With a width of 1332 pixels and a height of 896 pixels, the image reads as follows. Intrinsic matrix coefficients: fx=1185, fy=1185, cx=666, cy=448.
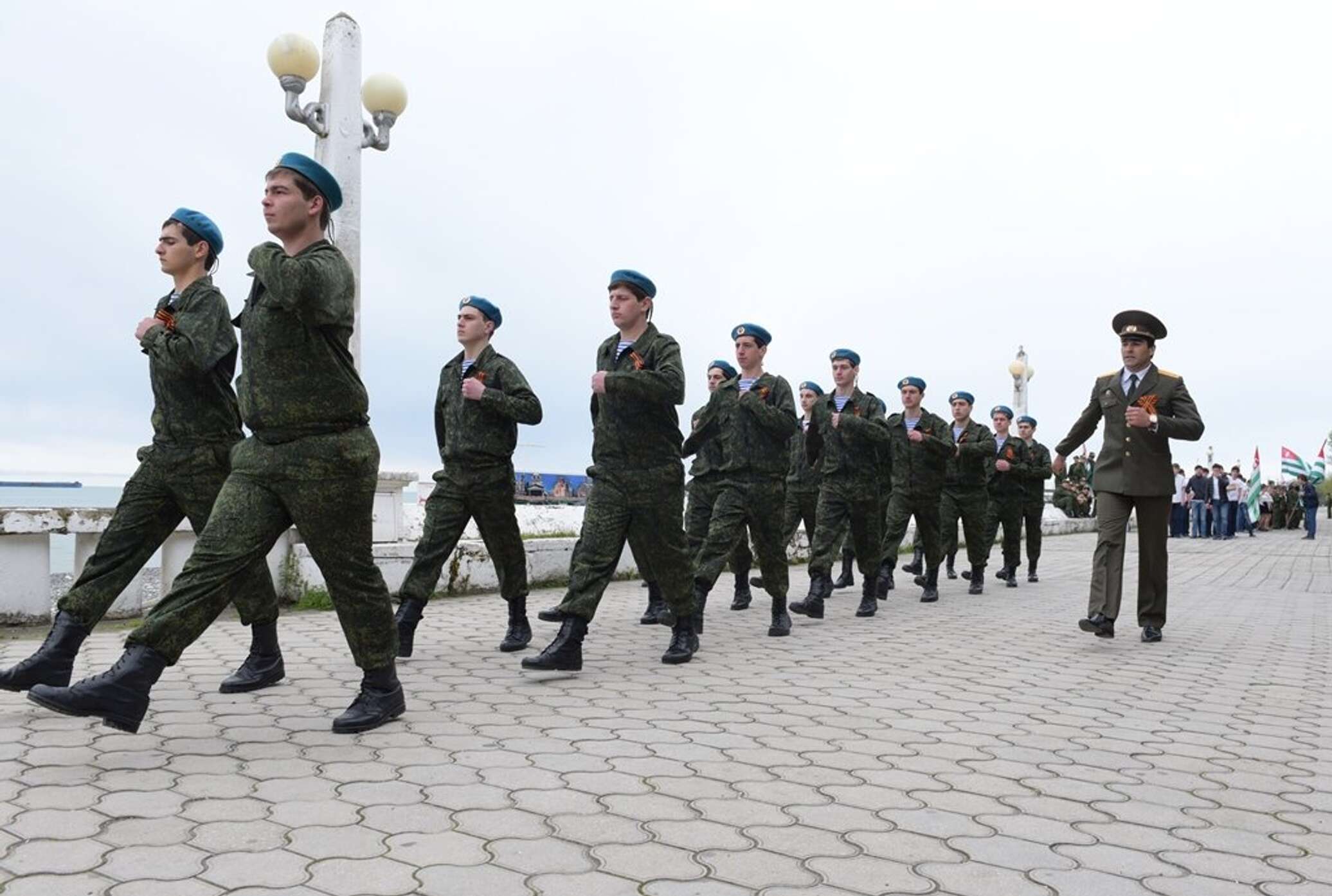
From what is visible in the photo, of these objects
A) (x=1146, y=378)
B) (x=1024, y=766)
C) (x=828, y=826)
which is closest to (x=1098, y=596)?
(x=1146, y=378)

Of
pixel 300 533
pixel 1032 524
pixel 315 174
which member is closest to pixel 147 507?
pixel 300 533

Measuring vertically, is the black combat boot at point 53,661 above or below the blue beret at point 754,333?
below

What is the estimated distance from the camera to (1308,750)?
444 cm

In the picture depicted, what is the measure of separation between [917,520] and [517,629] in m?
4.96

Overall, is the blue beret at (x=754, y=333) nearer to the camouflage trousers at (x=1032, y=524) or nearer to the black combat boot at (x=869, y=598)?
the black combat boot at (x=869, y=598)

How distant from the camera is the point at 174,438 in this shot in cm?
461

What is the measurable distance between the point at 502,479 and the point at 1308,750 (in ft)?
12.5

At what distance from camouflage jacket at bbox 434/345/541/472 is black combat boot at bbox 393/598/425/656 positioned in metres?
0.71

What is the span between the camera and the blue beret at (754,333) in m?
7.19

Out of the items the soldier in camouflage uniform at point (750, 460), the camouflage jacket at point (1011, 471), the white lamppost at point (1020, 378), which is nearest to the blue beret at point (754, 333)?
A: the soldier in camouflage uniform at point (750, 460)

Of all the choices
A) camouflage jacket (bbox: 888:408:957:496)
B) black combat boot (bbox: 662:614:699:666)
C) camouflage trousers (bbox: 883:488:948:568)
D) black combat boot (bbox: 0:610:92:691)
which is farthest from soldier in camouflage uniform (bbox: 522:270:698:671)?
camouflage trousers (bbox: 883:488:948:568)

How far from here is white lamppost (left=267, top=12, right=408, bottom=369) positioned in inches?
350

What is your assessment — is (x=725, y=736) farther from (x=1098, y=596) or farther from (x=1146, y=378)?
(x=1146, y=378)

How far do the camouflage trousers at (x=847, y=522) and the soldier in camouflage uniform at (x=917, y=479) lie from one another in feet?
3.84
